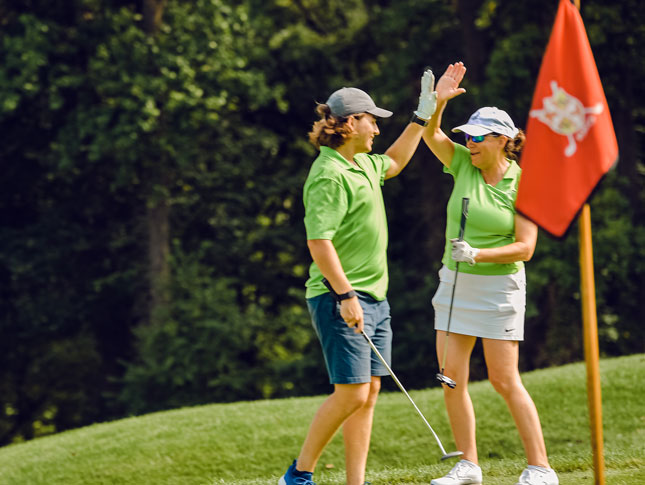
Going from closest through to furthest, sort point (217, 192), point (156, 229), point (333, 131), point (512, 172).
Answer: point (333, 131) < point (512, 172) < point (156, 229) < point (217, 192)

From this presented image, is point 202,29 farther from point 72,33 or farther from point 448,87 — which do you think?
point 448,87

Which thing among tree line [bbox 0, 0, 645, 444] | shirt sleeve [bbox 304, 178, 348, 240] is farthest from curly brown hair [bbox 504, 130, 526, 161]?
tree line [bbox 0, 0, 645, 444]

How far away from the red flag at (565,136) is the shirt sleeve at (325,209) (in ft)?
2.86

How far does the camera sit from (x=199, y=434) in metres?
9.90

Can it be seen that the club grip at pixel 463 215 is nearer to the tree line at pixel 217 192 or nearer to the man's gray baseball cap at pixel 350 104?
the man's gray baseball cap at pixel 350 104

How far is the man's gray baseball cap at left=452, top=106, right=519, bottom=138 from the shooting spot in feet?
16.0

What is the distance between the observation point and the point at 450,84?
5.08 metres

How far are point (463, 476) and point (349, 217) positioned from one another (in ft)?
5.08

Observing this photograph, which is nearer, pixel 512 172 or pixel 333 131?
pixel 333 131

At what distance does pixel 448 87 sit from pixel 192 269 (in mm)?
15717

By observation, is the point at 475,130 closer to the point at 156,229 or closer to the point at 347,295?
the point at 347,295

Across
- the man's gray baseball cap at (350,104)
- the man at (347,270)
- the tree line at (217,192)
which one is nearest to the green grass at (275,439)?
the man at (347,270)

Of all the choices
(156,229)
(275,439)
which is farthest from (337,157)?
(156,229)

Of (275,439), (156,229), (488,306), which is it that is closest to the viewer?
(488,306)
